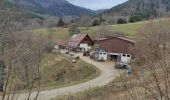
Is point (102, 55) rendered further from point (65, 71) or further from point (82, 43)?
point (82, 43)

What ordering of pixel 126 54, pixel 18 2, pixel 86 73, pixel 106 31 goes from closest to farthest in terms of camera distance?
1. pixel 18 2
2. pixel 86 73
3. pixel 126 54
4. pixel 106 31

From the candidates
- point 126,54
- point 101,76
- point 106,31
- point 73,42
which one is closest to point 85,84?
point 101,76

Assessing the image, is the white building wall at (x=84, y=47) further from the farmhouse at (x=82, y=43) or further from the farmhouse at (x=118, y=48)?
the farmhouse at (x=118, y=48)

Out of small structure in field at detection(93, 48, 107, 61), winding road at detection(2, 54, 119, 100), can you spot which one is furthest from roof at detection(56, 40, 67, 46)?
winding road at detection(2, 54, 119, 100)

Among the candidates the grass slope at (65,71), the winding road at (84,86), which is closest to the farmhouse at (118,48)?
the grass slope at (65,71)

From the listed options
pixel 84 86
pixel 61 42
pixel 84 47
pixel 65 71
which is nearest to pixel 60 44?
pixel 61 42

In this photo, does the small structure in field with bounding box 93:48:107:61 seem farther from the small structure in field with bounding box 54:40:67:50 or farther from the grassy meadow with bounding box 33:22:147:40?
the grassy meadow with bounding box 33:22:147:40

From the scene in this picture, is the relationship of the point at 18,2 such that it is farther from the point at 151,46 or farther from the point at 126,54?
the point at 126,54

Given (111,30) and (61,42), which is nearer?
(61,42)
